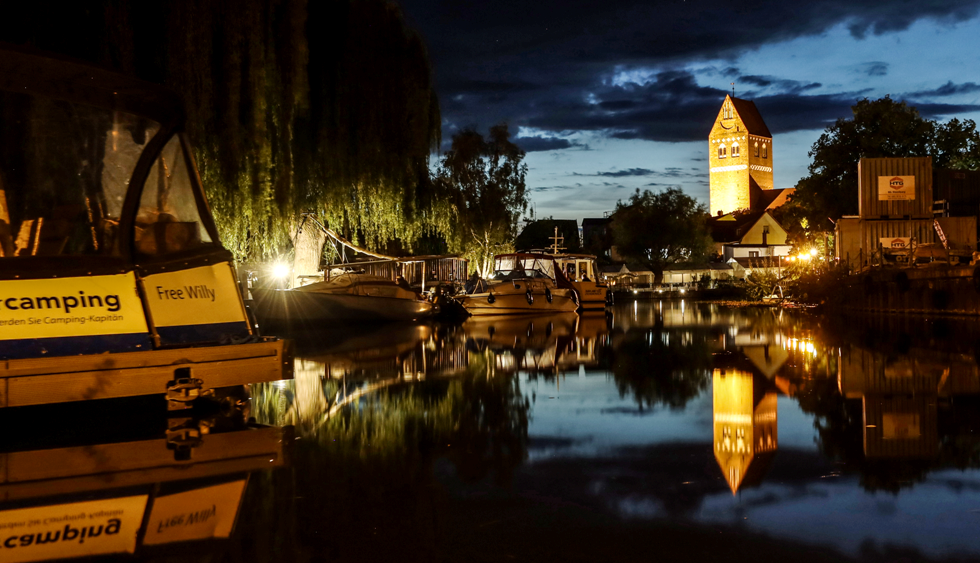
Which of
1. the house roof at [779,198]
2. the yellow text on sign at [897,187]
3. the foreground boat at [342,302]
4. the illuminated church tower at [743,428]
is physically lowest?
the illuminated church tower at [743,428]

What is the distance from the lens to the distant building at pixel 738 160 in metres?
141

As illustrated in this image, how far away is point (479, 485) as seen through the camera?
570 cm

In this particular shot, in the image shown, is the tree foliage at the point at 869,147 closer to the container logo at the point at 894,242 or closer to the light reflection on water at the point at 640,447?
the container logo at the point at 894,242

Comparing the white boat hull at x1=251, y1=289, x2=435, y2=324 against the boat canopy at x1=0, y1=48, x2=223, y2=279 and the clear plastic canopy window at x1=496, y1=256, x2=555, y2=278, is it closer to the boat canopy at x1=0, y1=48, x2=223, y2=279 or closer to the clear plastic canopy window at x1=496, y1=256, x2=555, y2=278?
the clear plastic canopy window at x1=496, y1=256, x2=555, y2=278

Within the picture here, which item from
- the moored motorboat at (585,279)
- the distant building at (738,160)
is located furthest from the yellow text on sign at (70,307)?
the distant building at (738,160)

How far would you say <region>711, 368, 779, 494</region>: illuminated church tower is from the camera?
6.09 m

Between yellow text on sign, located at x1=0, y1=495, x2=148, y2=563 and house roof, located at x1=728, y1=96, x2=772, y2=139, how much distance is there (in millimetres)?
148097

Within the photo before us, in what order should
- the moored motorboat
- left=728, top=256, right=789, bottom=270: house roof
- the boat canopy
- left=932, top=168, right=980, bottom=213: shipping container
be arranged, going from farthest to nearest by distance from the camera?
left=728, top=256, right=789, bottom=270: house roof, left=932, top=168, right=980, bottom=213: shipping container, the moored motorboat, the boat canopy

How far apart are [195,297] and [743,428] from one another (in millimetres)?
5119

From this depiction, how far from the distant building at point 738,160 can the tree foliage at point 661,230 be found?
61205 mm

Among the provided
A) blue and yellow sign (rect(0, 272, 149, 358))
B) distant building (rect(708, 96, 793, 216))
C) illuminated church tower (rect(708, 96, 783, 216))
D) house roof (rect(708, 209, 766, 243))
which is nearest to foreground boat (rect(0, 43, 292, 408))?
blue and yellow sign (rect(0, 272, 149, 358))

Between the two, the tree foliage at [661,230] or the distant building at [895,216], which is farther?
the tree foliage at [661,230]

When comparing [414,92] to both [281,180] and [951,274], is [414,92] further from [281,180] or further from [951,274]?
[951,274]

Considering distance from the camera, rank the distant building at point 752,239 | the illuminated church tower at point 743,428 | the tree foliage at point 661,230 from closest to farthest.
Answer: the illuminated church tower at point 743,428 → the tree foliage at point 661,230 → the distant building at point 752,239
